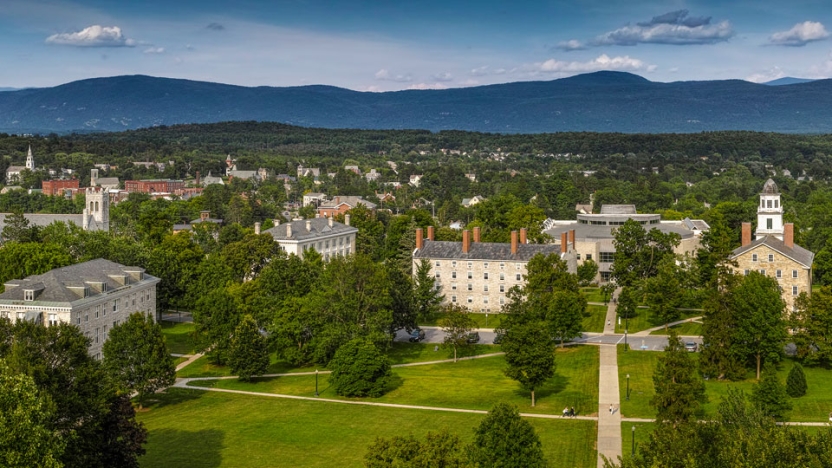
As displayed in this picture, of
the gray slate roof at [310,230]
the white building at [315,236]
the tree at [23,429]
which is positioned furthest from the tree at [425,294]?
the tree at [23,429]

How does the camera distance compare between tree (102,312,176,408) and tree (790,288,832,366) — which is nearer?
tree (102,312,176,408)

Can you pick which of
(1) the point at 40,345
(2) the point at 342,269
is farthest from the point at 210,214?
(1) the point at 40,345

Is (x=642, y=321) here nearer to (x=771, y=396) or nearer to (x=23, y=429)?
(x=771, y=396)

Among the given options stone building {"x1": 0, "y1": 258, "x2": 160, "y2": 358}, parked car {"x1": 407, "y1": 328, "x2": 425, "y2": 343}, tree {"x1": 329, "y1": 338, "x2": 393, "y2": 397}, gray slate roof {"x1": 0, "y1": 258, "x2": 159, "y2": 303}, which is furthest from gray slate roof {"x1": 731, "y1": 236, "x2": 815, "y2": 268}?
gray slate roof {"x1": 0, "y1": 258, "x2": 159, "y2": 303}

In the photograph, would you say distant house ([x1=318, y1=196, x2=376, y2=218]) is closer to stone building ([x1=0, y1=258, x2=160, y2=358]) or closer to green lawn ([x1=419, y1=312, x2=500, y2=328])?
green lawn ([x1=419, y1=312, x2=500, y2=328])

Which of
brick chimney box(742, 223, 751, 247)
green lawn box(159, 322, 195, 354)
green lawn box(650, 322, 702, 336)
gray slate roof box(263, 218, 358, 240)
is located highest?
brick chimney box(742, 223, 751, 247)

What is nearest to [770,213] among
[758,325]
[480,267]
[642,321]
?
[642,321]

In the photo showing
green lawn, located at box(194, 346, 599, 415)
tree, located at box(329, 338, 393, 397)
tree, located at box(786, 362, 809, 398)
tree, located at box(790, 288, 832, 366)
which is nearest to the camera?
tree, located at box(786, 362, 809, 398)
